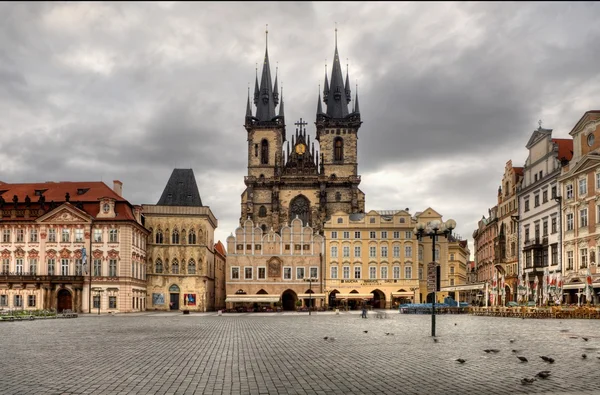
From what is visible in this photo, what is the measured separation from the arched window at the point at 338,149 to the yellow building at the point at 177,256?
33120 millimetres

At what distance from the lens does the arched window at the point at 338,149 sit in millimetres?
112287

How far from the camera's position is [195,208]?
8462cm

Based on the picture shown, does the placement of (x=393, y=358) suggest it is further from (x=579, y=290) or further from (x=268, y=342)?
(x=579, y=290)

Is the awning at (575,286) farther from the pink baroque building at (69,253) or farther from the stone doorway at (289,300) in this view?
→ the pink baroque building at (69,253)

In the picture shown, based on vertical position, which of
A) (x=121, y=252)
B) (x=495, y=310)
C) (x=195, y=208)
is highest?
(x=195, y=208)

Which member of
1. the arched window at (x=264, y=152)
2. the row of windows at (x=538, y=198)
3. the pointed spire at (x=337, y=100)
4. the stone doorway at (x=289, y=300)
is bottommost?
the stone doorway at (x=289, y=300)

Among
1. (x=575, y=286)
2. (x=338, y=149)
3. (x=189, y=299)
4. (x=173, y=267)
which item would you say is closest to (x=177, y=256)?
(x=173, y=267)

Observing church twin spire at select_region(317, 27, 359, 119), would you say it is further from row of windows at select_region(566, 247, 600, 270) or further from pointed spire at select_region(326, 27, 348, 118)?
row of windows at select_region(566, 247, 600, 270)

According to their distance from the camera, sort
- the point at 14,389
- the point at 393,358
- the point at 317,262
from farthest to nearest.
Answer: the point at 317,262
the point at 393,358
the point at 14,389

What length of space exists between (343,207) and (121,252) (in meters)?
42.3

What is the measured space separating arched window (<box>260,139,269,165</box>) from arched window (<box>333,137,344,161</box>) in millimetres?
11127

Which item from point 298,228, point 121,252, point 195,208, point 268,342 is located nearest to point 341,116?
point 298,228

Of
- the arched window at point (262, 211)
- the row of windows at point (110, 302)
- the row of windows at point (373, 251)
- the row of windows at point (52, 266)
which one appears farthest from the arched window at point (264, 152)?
the row of windows at point (110, 302)

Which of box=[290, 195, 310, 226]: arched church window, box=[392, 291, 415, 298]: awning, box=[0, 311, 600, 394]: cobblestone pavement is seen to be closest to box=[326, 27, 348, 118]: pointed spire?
box=[290, 195, 310, 226]: arched church window
